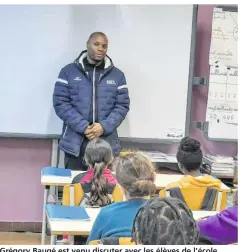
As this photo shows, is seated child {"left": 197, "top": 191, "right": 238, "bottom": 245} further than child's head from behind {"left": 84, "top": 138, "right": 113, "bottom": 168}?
No

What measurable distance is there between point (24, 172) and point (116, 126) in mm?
954

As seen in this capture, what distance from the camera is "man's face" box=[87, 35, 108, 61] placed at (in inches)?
157

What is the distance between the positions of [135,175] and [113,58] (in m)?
2.28

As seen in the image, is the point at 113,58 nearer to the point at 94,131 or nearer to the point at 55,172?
the point at 94,131

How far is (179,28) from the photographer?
172 inches

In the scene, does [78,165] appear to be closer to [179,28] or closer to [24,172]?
[24,172]

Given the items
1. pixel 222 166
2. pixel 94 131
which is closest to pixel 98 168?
pixel 94 131

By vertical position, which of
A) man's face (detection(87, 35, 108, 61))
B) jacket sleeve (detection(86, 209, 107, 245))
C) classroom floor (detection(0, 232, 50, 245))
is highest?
man's face (detection(87, 35, 108, 61))

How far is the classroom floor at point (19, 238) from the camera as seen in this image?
4160mm

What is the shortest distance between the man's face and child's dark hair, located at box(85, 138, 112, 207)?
120cm

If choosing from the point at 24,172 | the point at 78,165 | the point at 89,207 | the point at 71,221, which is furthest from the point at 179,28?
the point at 71,221

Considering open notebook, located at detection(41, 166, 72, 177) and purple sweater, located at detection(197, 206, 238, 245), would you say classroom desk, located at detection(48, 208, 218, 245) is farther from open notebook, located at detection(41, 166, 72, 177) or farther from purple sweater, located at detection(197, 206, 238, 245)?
open notebook, located at detection(41, 166, 72, 177)

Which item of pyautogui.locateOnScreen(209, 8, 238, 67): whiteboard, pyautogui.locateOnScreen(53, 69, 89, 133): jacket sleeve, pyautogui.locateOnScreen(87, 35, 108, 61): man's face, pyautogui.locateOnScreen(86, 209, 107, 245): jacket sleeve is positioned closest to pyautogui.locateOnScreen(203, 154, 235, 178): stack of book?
pyautogui.locateOnScreen(209, 8, 238, 67): whiteboard

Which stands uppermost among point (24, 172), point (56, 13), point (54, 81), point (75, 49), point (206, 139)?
point (56, 13)
